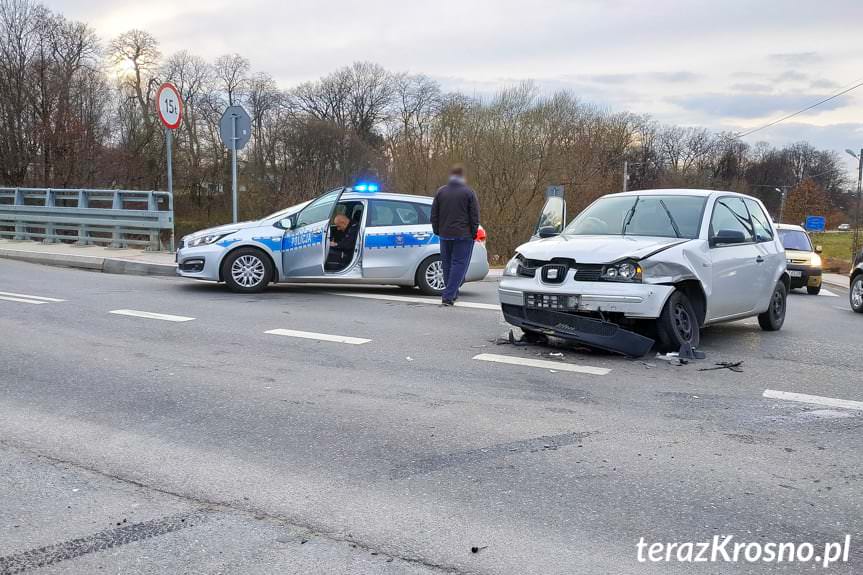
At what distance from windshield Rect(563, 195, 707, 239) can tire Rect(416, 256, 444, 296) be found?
3800 mm

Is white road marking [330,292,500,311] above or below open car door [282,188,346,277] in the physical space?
below

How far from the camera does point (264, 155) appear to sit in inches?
2362

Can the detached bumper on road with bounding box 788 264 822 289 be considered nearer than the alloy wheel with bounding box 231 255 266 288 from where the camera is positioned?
No

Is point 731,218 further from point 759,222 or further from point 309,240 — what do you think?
point 309,240

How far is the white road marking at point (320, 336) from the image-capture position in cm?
769

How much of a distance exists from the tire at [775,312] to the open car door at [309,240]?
624 cm

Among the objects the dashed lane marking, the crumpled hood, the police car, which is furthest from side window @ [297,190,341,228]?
the crumpled hood

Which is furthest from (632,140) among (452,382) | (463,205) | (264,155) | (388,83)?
(452,382)

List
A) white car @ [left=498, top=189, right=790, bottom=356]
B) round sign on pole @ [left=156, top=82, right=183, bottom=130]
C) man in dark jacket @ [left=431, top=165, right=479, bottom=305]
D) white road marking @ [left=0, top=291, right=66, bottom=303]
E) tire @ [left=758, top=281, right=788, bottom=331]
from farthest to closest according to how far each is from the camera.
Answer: round sign on pole @ [left=156, top=82, right=183, bottom=130], man in dark jacket @ [left=431, top=165, right=479, bottom=305], white road marking @ [left=0, top=291, right=66, bottom=303], tire @ [left=758, top=281, right=788, bottom=331], white car @ [left=498, top=189, right=790, bottom=356]

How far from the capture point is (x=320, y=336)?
7.91 meters

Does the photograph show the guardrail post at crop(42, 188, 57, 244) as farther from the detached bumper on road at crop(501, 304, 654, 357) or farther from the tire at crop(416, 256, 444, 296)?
the detached bumper on road at crop(501, 304, 654, 357)

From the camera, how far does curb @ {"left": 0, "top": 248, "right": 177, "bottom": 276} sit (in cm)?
1423

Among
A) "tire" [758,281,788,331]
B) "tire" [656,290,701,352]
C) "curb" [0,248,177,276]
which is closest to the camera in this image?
"tire" [656,290,701,352]

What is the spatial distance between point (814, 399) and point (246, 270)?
26.9 feet
